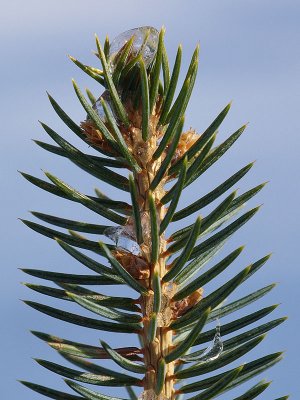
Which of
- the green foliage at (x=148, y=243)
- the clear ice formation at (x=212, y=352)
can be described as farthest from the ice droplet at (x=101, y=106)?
the clear ice formation at (x=212, y=352)

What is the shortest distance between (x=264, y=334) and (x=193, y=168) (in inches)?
17.0

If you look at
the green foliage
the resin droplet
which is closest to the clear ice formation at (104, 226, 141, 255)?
the green foliage

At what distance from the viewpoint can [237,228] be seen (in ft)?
6.57

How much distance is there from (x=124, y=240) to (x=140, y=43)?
56 centimetres

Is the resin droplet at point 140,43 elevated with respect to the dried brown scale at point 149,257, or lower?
elevated

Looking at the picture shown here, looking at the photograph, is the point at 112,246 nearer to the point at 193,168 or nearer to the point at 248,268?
the point at 193,168

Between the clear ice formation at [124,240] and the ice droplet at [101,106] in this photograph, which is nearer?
the clear ice formation at [124,240]

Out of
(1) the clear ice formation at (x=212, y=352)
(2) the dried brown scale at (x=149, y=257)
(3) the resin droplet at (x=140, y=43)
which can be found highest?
(3) the resin droplet at (x=140, y=43)

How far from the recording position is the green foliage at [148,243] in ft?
6.14

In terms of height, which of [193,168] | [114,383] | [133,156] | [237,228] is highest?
[133,156]

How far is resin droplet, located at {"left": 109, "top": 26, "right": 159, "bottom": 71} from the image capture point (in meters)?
2.24

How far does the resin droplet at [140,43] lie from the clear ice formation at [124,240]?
0.47 m

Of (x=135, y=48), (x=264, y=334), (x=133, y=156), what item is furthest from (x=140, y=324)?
(x=135, y=48)

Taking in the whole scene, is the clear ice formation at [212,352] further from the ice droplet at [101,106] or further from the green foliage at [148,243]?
the ice droplet at [101,106]
